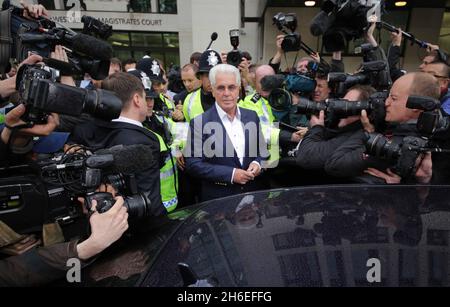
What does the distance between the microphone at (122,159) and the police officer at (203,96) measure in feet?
6.62

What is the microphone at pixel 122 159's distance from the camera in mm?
1232

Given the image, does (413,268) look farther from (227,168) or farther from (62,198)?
(62,198)

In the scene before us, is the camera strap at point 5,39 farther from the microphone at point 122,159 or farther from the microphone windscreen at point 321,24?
the microphone windscreen at point 321,24

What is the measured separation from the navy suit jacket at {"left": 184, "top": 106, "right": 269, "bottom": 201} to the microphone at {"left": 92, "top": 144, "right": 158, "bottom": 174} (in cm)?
92

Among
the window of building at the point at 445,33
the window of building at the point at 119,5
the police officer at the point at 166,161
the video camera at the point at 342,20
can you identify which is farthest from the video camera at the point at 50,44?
the window of building at the point at 119,5

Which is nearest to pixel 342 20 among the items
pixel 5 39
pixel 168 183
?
pixel 168 183

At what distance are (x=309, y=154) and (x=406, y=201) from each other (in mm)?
816

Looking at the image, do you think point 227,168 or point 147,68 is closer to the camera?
point 227,168

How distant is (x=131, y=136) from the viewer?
5.89 ft

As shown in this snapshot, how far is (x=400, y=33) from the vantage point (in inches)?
127

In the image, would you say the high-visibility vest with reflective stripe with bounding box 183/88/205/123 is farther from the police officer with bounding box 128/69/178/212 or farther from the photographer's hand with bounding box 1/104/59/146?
the photographer's hand with bounding box 1/104/59/146

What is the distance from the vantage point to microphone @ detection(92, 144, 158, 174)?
1.23 metres

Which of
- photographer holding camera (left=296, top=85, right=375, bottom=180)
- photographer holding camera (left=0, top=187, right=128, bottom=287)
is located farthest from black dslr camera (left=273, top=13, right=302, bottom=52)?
photographer holding camera (left=0, top=187, right=128, bottom=287)
